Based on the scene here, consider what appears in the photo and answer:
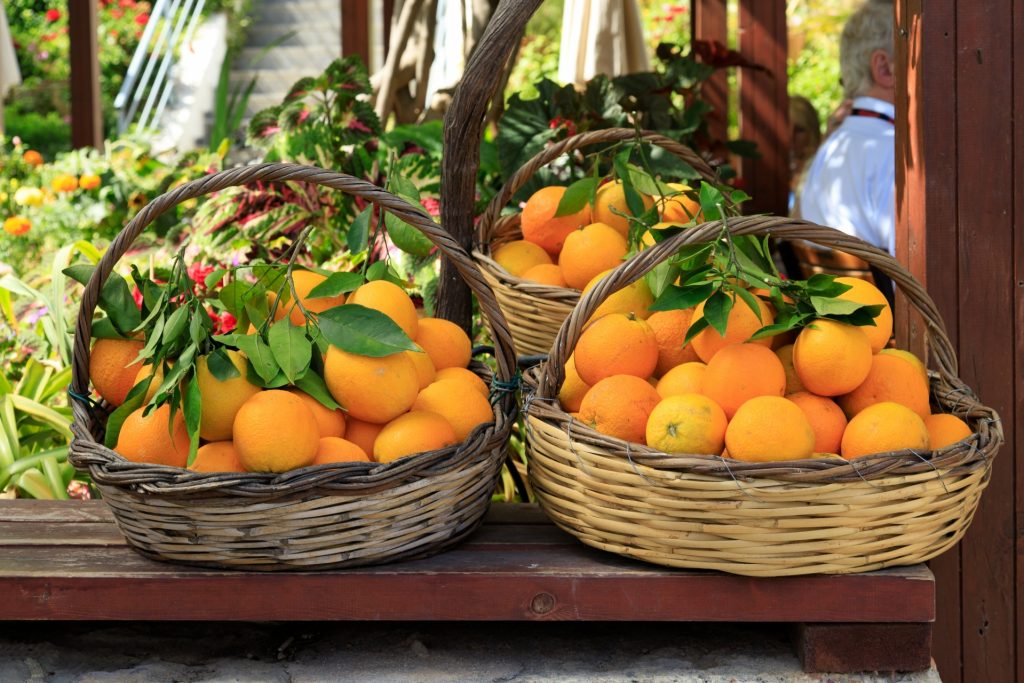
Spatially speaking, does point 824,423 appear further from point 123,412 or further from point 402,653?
point 123,412

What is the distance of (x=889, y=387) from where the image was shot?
4.56 ft

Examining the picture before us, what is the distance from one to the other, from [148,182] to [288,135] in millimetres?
1422

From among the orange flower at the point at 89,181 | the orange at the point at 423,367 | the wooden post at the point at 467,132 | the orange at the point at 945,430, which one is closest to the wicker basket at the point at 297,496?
the orange at the point at 423,367

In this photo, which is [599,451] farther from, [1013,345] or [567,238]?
[1013,345]

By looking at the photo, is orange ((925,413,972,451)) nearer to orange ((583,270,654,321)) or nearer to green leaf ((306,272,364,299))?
orange ((583,270,654,321))

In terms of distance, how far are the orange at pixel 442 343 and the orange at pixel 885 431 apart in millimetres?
590

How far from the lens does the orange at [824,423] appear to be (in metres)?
1.36

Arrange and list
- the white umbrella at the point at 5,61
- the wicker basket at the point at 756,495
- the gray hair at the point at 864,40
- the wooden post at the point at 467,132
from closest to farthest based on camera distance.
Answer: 1. the wicker basket at the point at 756,495
2. the wooden post at the point at 467,132
3. the gray hair at the point at 864,40
4. the white umbrella at the point at 5,61

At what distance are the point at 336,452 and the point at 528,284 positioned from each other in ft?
1.94

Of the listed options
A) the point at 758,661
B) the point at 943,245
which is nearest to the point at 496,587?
the point at 758,661

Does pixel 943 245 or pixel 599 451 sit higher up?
pixel 943 245

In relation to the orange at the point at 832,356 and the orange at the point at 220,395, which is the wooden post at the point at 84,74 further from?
the orange at the point at 832,356

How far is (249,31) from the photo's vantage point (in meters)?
9.58

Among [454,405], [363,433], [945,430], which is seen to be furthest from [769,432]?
[363,433]
